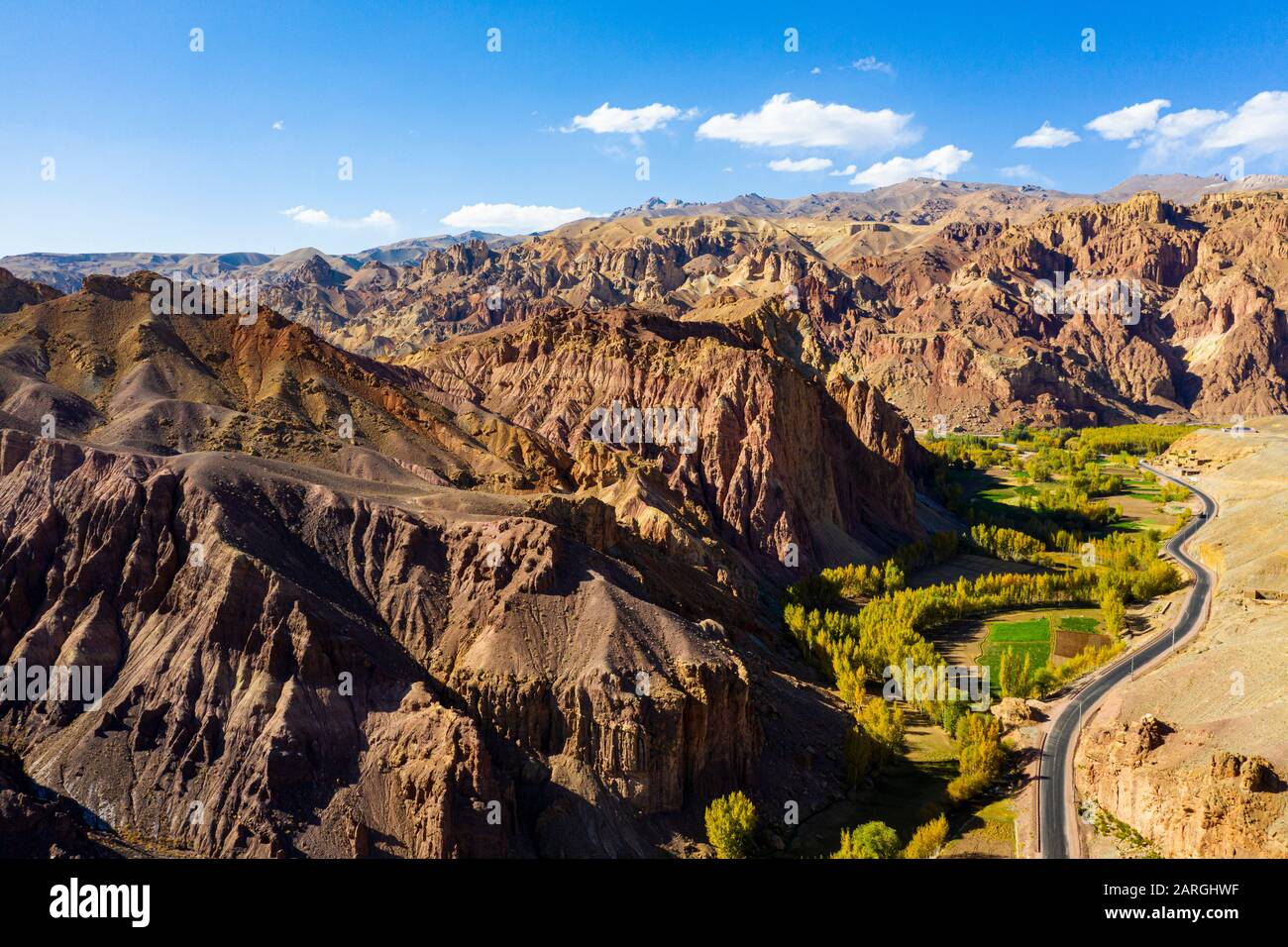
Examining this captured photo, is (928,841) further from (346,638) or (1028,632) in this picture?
(1028,632)

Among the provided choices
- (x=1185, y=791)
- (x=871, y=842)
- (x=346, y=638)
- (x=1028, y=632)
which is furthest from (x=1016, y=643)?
(x=346, y=638)

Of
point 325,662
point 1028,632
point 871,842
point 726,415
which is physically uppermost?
point 726,415

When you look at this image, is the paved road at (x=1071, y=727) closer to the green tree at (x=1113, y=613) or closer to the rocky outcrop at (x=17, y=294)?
the green tree at (x=1113, y=613)

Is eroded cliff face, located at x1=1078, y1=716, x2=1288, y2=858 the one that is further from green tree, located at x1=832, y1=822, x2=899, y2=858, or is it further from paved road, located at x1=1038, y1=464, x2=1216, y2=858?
green tree, located at x1=832, y1=822, x2=899, y2=858

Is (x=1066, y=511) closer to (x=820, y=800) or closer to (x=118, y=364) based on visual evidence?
(x=820, y=800)

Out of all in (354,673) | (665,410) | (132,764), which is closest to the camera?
(132,764)

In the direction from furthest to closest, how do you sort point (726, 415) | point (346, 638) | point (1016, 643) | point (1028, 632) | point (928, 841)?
1. point (726, 415)
2. point (1028, 632)
3. point (1016, 643)
4. point (928, 841)
5. point (346, 638)
